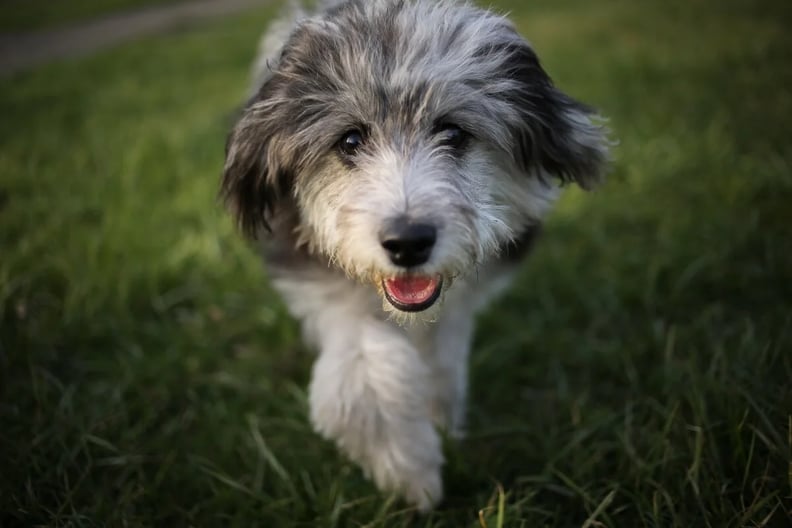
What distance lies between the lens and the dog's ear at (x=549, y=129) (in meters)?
2.31

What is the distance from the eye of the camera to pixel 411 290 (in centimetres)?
204

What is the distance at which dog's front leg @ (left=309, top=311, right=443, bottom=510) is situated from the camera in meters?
2.29

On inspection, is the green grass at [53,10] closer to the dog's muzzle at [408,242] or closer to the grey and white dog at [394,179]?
the grey and white dog at [394,179]

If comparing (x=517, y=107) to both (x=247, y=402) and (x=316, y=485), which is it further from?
(x=247, y=402)

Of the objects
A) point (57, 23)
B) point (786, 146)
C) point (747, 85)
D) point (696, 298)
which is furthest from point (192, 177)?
point (57, 23)

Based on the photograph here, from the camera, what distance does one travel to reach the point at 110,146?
5.45 meters

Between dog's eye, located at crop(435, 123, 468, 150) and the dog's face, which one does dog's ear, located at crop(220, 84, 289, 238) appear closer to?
the dog's face

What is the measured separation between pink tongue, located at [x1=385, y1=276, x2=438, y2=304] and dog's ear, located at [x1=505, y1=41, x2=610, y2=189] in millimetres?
652

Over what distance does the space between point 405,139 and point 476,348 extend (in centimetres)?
161

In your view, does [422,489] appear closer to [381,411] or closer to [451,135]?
[381,411]

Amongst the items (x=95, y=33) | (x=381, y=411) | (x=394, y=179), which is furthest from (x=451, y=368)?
(x=95, y=33)

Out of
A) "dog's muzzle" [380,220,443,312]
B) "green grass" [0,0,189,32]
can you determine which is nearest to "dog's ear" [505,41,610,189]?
"dog's muzzle" [380,220,443,312]

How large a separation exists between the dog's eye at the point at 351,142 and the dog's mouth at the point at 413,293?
49 cm

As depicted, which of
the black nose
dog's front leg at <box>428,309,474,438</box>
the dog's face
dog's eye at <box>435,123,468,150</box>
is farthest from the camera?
dog's front leg at <box>428,309,474,438</box>
